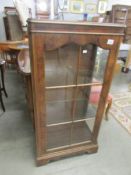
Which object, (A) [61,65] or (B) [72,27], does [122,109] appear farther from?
(B) [72,27]

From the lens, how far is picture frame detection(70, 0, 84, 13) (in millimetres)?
4254

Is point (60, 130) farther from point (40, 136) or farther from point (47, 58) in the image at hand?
point (47, 58)

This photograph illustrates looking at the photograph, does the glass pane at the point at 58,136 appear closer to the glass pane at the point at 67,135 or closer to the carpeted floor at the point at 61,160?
the glass pane at the point at 67,135

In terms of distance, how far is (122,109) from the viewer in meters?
2.44

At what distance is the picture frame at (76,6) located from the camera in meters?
4.25

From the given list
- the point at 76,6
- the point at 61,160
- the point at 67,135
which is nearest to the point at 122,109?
the point at 67,135

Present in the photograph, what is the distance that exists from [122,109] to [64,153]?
134cm

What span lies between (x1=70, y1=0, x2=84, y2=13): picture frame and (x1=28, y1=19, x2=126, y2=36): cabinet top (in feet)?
12.3

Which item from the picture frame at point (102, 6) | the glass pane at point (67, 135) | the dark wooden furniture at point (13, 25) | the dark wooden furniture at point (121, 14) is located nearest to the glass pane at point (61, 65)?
the glass pane at point (67, 135)

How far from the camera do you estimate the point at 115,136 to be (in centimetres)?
190

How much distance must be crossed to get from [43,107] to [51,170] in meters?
0.68

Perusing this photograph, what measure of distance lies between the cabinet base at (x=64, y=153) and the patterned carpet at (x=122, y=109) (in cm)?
67

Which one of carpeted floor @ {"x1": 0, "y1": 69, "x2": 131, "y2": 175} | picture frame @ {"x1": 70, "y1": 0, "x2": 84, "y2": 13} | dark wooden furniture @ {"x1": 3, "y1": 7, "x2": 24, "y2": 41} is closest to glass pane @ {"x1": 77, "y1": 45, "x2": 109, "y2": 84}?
carpeted floor @ {"x1": 0, "y1": 69, "x2": 131, "y2": 175}

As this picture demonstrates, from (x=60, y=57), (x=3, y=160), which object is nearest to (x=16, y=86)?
(x=3, y=160)
